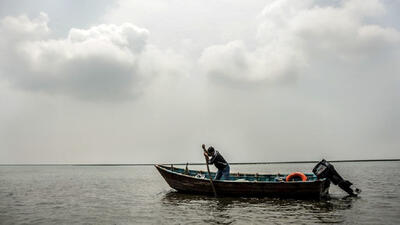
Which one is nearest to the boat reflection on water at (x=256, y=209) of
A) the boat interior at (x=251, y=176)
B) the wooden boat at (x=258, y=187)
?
the wooden boat at (x=258, y=187)

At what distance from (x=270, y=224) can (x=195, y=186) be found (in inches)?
345

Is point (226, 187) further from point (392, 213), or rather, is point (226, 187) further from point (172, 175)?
point (392, 213)

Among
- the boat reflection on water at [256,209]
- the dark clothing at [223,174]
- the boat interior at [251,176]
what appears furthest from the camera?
the boat interior at [251,176]

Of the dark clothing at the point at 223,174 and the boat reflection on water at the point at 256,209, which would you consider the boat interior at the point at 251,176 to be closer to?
the dark clothing at the point at 223,174

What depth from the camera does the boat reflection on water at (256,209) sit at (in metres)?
13.1

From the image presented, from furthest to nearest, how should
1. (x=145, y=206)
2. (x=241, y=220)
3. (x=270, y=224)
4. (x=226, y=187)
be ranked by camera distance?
(x=226, y=187) < (x=145, y=206) < (x=241, y=220) < (x=270, y=224)

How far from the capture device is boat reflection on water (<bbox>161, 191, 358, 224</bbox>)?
1305 centimetres

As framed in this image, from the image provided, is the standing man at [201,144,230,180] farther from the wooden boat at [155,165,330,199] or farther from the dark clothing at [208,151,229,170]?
the wooden boat at [155,165,330,199]

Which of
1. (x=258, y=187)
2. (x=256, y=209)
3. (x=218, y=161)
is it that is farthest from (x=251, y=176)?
(x=256, y=209)

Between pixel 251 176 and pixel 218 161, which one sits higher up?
pixel 218 161

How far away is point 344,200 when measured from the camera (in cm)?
1819

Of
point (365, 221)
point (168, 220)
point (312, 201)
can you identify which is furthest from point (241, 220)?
point (312, 201)

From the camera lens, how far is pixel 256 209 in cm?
1530

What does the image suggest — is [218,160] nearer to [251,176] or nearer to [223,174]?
[223,174]
